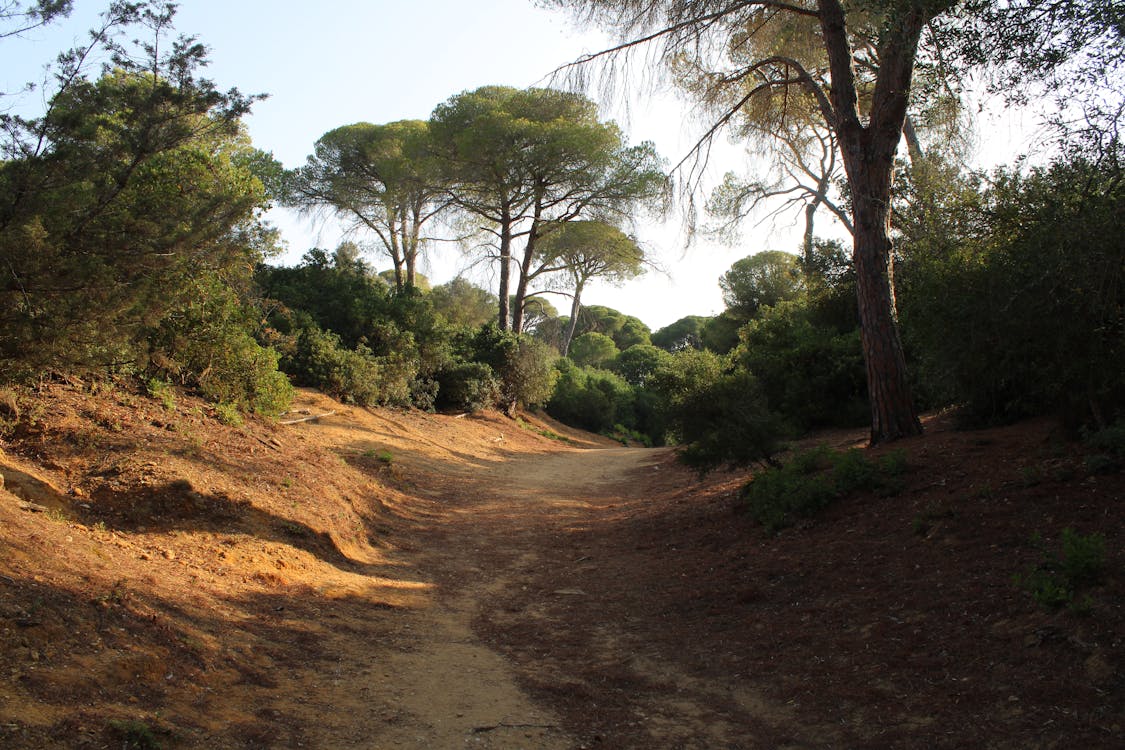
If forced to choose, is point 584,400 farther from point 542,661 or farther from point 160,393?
point 542,661

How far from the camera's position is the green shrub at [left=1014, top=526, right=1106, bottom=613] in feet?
13.1

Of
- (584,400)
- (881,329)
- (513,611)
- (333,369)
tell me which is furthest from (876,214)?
Result: (584,400)

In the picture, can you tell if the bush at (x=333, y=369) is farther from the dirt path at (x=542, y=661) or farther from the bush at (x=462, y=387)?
the dirt path at (x=542, y=661)

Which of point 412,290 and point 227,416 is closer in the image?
point 227,416

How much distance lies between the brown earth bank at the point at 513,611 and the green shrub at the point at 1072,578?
85 mm

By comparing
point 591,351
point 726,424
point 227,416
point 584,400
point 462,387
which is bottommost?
point 584,400

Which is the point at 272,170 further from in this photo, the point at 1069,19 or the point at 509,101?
the point at 1069,19

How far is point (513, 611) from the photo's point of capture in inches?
247

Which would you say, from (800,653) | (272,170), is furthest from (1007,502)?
(272,170)

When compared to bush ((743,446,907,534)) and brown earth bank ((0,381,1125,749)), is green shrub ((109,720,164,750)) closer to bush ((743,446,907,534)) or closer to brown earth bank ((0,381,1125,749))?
brown earth bank ((0,381,1125,749))

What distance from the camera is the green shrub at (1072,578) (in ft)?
13.1

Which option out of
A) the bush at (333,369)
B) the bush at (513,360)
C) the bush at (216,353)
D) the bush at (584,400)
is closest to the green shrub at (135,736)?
the bush at (216,353)

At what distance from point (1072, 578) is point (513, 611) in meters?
4.15

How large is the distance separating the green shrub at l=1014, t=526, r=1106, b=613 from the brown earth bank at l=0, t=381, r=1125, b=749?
0.28 ft
